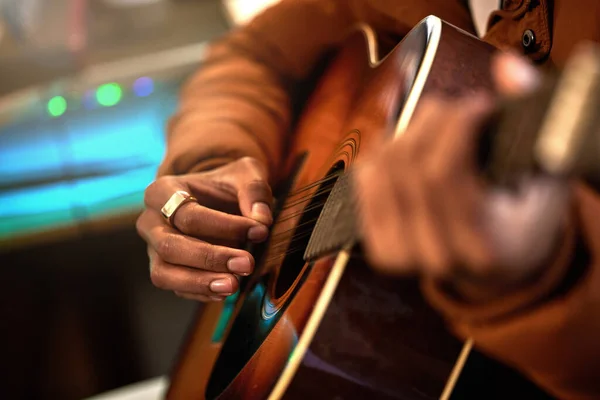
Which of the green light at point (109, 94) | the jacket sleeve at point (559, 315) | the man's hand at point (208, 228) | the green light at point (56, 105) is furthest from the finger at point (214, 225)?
the green light at point (56, 105)

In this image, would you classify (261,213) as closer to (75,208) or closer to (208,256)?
(208,256)

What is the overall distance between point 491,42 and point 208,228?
327 mm

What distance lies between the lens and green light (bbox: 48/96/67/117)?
1.13 meters

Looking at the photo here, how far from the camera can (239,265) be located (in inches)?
18.0

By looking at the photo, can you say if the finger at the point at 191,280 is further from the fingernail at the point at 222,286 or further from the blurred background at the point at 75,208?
the blurred background at the point at 75,208

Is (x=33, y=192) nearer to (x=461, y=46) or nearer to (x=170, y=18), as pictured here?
(x=170, y=18)

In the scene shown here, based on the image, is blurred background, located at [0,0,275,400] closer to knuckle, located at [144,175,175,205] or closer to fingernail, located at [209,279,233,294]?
knuckle, located at [144,175,175,205]

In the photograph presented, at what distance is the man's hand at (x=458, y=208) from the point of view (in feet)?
0.82

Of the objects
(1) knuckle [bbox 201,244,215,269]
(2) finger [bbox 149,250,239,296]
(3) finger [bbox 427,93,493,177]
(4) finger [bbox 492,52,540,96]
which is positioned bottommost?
(2) finger [bbox 149,250,239,296]

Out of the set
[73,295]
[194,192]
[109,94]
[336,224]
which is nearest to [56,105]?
[109,94]

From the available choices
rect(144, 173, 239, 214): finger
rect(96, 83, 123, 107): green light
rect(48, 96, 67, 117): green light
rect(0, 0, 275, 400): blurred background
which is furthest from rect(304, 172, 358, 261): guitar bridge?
rect(48, 96, 67, 117): green light

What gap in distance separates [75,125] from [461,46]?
86cm

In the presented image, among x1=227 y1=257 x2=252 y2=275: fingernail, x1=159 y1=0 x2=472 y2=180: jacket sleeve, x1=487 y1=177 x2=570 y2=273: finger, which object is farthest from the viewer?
x1=159 y1=0 x2=472 y2=180: jacket sleeve

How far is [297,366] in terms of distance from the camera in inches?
15.9
